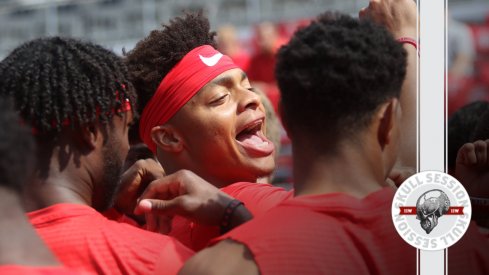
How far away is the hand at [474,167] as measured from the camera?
1.95 metres

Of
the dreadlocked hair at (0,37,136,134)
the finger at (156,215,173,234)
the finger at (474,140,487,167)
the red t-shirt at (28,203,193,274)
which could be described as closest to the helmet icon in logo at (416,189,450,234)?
the finger at (474,140,487,167)

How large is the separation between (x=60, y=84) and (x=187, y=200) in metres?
0.41

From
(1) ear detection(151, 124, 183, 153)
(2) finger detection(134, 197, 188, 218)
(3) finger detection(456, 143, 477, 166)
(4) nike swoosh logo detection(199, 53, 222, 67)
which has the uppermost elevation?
(4) nike swoosh logo detection(199, 53, 222, 67)

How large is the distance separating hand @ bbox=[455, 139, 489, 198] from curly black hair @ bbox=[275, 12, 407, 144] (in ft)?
0.87

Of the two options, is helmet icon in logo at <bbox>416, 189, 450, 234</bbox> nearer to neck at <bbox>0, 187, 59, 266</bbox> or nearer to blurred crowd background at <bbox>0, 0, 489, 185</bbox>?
blurred crowd background at <bbox>0, 0, 489, 185</bbox>

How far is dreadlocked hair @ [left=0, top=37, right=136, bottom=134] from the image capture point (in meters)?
1.93

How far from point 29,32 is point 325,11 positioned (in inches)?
40.4

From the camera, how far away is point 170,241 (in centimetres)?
195

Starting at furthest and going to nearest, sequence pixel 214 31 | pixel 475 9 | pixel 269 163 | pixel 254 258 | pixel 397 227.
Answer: pixel 214 31
pixel 269 163
pixel 475 9
pixel 397 227
pixel 254 258

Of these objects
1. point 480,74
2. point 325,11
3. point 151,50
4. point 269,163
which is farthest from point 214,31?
point 480,74

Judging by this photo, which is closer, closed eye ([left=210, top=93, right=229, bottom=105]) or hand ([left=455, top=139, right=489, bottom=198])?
hand ([left=455, top=139, right=489, bottom=198])

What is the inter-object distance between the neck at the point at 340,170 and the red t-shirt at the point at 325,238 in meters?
0.02

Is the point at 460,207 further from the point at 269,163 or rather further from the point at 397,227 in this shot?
the point at 269,163

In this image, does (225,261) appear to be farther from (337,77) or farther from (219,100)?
(219,100)
